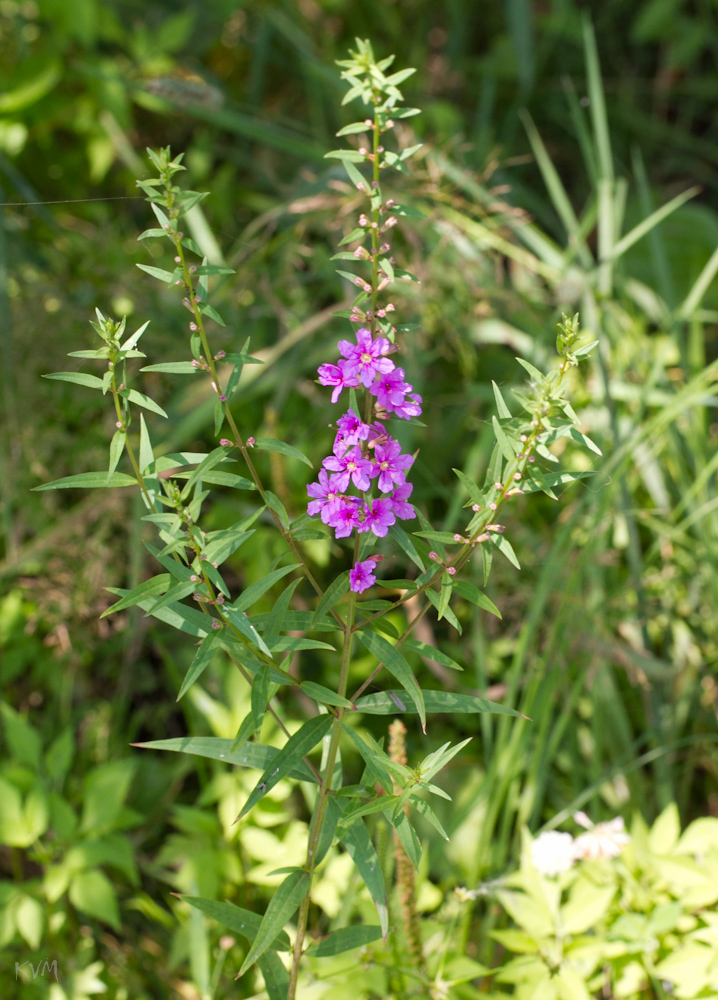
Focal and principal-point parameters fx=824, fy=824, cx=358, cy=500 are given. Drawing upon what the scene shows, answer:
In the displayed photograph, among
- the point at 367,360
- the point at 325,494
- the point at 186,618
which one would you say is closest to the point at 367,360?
the point at 367,360

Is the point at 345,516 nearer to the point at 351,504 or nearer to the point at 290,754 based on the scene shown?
the point at 351,504

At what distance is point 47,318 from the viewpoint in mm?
2002

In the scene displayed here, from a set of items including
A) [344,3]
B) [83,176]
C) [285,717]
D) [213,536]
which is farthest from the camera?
[344,3]

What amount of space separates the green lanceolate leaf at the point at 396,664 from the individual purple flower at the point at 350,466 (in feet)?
0.55

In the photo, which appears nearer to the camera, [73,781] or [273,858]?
[273,858]

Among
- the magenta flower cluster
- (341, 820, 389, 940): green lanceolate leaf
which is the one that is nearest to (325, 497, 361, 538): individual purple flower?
the magenta flower cluster

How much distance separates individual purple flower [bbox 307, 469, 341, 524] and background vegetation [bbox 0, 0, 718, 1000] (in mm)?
666

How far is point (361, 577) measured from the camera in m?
0.79

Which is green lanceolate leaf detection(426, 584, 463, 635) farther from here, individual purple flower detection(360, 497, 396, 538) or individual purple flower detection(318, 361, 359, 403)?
individual purple flower detection(318, 361, 359, 403)

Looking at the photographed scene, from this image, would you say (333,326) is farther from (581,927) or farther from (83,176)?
(581,927)

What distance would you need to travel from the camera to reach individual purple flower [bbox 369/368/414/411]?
78 cm

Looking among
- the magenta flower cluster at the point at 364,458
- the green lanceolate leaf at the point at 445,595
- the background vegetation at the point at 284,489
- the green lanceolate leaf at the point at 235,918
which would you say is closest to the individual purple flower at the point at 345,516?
the magenta flower cluster at the point at 364,458

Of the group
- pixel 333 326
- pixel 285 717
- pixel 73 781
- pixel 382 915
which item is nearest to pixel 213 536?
pixel 382 915

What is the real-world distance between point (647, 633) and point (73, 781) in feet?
4.24
